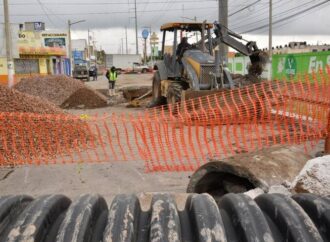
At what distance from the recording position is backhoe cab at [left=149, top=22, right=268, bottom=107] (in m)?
14.2

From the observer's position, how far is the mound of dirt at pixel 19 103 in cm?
980

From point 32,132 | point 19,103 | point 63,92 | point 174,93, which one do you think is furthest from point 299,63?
point 32,132

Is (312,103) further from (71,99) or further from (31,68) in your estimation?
(31,68)

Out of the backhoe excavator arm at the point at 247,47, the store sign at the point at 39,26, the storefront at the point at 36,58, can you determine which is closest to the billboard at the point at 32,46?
the storefront at the point at 36,58

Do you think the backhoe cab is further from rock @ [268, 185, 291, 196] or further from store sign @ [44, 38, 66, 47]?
store sign @ [44, 38, 66, 47]

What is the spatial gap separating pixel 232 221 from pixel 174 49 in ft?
46.2

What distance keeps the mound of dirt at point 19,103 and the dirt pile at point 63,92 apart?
9089 millimetres

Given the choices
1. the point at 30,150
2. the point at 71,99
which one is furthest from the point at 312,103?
the point at 71,99

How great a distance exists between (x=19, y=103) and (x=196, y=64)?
633 cm

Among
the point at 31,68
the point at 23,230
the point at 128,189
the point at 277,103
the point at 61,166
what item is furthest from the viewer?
the point at 31,68

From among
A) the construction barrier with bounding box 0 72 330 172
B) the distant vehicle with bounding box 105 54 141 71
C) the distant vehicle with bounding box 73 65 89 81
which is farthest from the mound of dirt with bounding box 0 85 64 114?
the distant vehicle with bounding box 105 54 141 71

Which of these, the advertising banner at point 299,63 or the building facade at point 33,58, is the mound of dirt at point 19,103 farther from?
the building facade at point 33,58

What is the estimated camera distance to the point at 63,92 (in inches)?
854

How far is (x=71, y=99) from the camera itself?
→ 2012cm
